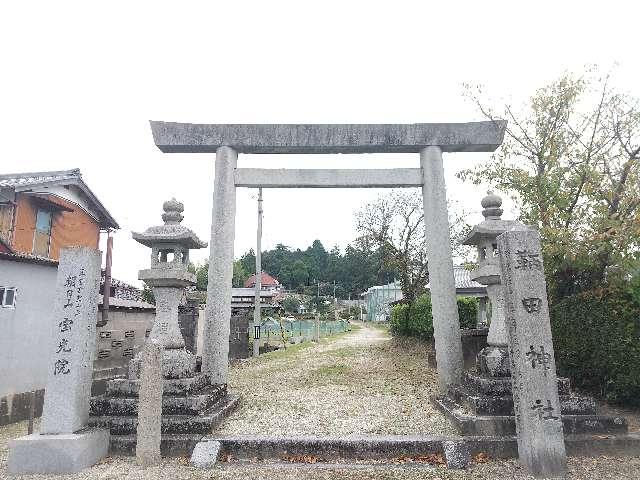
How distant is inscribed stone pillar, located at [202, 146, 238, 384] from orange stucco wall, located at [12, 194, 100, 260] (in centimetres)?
795

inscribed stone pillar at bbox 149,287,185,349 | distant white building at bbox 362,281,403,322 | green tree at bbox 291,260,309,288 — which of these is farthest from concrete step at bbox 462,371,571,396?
green tree at bbox 291,260,309,288

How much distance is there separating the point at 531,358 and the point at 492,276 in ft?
6.25

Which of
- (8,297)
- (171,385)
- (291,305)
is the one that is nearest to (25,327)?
(8,297)

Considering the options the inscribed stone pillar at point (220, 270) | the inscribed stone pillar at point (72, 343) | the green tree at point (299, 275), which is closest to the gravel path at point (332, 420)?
the inscribed stone pillar at point (72, 343)

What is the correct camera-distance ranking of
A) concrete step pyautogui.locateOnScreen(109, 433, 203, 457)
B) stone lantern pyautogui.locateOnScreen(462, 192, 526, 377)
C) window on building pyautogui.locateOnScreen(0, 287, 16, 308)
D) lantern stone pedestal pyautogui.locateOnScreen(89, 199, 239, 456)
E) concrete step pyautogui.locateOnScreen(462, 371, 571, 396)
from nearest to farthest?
concrete step pyautogui.locateOnScreen(109, 433, 203, 457) < lantern stone pedestal pyautogui.locateOnScreen(89, 199, 239, 456) < concrete step pyautogui.locateOnScreen(462, 371, 571, 396) < stone lantern pyautogui.locateOnScreen(462, 192, 526, 377) < window on building pyautogui.locateOnScreen(0, 287, 16, 308)

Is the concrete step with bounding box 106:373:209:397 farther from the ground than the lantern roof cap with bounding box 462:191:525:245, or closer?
closer

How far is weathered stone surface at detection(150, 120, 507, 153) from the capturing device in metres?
7.58

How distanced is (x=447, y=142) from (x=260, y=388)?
626 centimetres

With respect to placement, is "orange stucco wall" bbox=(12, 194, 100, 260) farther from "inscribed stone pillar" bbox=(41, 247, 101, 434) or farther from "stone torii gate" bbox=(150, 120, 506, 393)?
"inscribed stone pillar" bbox=(41, 247, 101, 434)

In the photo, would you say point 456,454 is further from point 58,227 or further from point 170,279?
point 58,227

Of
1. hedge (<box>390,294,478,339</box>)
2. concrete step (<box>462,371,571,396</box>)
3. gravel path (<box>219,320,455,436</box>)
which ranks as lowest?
gravel path (<box>219,320,455,436</box>)

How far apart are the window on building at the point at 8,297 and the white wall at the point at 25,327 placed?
8cm

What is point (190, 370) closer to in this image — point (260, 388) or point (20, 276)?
point (260, 388)

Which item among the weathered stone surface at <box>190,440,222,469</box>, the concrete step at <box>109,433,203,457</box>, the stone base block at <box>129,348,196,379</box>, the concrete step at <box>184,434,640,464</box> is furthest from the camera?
the stone base block at <box>129,348,196,379</box>
